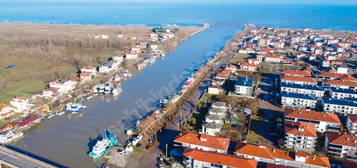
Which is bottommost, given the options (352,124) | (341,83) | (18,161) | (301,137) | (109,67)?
(18,161)

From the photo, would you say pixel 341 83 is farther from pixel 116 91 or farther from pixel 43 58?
pixel 43 58

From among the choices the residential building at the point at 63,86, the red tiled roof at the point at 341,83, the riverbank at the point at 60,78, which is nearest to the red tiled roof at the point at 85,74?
the riverbank at the point at 60,78

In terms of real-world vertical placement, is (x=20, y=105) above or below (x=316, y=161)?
above

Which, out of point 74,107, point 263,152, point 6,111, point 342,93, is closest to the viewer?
point 263,152

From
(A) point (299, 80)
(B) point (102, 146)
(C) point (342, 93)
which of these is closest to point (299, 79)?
(A) point (299, 80)

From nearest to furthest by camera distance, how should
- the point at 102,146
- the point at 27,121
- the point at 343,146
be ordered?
the point at 343,146 < the point at 102,146 < the point at 27,121

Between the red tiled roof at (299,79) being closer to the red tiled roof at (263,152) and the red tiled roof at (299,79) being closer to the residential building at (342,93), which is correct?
the residential building at (342,93)

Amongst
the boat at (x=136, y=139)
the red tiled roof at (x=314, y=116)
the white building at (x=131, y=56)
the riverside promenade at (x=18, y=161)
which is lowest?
the riverside promenade at (x=18, y=161)

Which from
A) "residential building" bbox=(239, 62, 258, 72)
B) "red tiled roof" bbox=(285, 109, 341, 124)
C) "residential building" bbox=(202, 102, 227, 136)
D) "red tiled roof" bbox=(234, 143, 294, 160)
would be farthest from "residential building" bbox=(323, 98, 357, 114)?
"residential building" bbox=(239, 62, 258, 72)

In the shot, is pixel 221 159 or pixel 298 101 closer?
pixel 221 159
